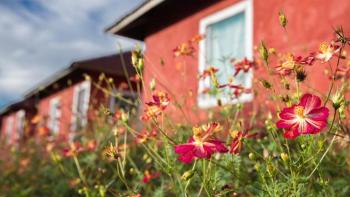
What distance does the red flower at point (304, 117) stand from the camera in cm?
133

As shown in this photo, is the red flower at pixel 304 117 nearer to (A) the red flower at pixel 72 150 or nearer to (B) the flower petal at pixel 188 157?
(B) the flower petal at pixel 188 157

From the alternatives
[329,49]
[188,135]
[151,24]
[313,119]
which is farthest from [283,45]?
[313,119]

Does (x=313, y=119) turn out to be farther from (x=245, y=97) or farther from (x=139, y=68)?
(x=245, y=97)

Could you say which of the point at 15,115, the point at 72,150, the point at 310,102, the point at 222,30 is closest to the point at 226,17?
the point at 222,30

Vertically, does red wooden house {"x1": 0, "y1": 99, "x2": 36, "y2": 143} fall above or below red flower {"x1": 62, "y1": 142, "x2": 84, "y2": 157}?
below

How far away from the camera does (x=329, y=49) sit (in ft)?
5.53

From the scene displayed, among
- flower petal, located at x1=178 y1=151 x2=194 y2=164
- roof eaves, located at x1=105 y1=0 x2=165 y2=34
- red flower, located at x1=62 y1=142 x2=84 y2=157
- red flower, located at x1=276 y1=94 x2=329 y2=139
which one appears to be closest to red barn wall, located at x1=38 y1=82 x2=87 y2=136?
roof eaves, located at x1=105 y1=0 x2=165 y2=34

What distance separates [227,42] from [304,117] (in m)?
5.25

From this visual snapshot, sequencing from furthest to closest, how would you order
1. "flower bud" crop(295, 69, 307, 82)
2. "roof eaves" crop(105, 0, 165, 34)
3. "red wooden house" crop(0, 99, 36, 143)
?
"red wooden house" crop(0, 99, 36, 143) < "roof eaves" crop(105, 0, 165, 34) < "flower bud" crop(295, 69, 307, 82)

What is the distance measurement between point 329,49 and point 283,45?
13.5 feet

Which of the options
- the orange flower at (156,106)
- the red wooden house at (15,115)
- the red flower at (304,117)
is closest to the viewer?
the red flower at (304,117)

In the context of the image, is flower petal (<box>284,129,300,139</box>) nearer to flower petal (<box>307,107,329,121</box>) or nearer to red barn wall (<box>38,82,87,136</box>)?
flower petal (<box>307,107,329,121</box>)

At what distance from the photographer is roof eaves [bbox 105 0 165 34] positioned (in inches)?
302

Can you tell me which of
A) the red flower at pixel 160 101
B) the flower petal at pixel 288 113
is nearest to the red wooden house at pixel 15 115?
the red flower at pixel 160 101
